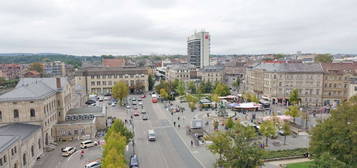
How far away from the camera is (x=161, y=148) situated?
38594mm

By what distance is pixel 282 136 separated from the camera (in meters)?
44.5

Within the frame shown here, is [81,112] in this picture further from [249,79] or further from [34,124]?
[249,79]

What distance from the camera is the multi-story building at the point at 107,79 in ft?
320

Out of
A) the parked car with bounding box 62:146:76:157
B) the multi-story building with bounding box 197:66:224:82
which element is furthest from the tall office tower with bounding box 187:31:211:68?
the parked car with bounding box 62:146:76:157

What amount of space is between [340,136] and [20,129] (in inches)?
1662

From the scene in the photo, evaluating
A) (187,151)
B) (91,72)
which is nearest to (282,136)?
(187,151)

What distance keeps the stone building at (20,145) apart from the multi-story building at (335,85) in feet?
249

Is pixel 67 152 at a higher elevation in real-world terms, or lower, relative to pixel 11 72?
lower

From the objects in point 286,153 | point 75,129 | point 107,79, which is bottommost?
point 286,153

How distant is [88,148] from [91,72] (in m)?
64.6

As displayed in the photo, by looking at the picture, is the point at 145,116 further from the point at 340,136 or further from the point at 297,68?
the point at 297,68

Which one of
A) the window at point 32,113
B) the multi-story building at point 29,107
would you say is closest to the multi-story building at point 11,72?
the multi-story building at point 29,107

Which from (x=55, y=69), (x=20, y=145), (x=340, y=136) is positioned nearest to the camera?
(x=340, y=136)

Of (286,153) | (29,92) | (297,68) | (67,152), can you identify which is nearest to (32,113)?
(29,92)
